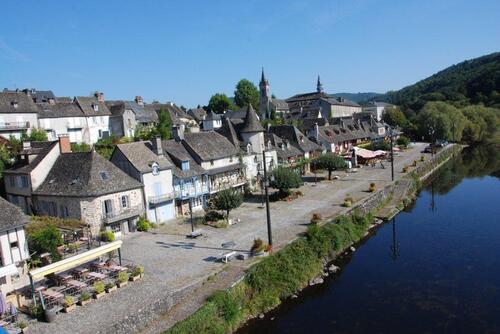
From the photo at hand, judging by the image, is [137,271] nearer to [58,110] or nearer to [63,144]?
[63,144]

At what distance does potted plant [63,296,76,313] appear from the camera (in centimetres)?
1995

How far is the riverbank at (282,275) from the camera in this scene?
779 inches

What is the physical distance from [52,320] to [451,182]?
53.7m

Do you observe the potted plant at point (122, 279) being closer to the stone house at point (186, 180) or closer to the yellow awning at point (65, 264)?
the yellow awning at point (65, 264)

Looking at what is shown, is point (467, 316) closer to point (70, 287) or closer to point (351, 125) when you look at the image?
point (70, 287)

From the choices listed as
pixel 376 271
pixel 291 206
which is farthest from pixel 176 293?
pixel 291 206

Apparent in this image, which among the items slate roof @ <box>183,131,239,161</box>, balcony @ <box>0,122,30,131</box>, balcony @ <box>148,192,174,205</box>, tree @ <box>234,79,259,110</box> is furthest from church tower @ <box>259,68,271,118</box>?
balcony @ <box>148,192,174,205</box>

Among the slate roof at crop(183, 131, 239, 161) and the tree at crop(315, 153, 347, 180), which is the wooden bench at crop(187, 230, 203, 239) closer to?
the slate roof at crop(183, 131, 239, 161)

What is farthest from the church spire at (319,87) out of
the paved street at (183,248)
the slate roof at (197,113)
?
the paved street at (183,248)

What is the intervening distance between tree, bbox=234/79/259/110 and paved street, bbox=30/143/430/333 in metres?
72.5

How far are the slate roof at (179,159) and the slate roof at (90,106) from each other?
20.4 metres

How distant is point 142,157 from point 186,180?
4.65 m

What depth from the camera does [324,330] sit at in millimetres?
20359

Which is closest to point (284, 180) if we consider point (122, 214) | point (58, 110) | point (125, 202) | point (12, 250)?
point (125, 202)
